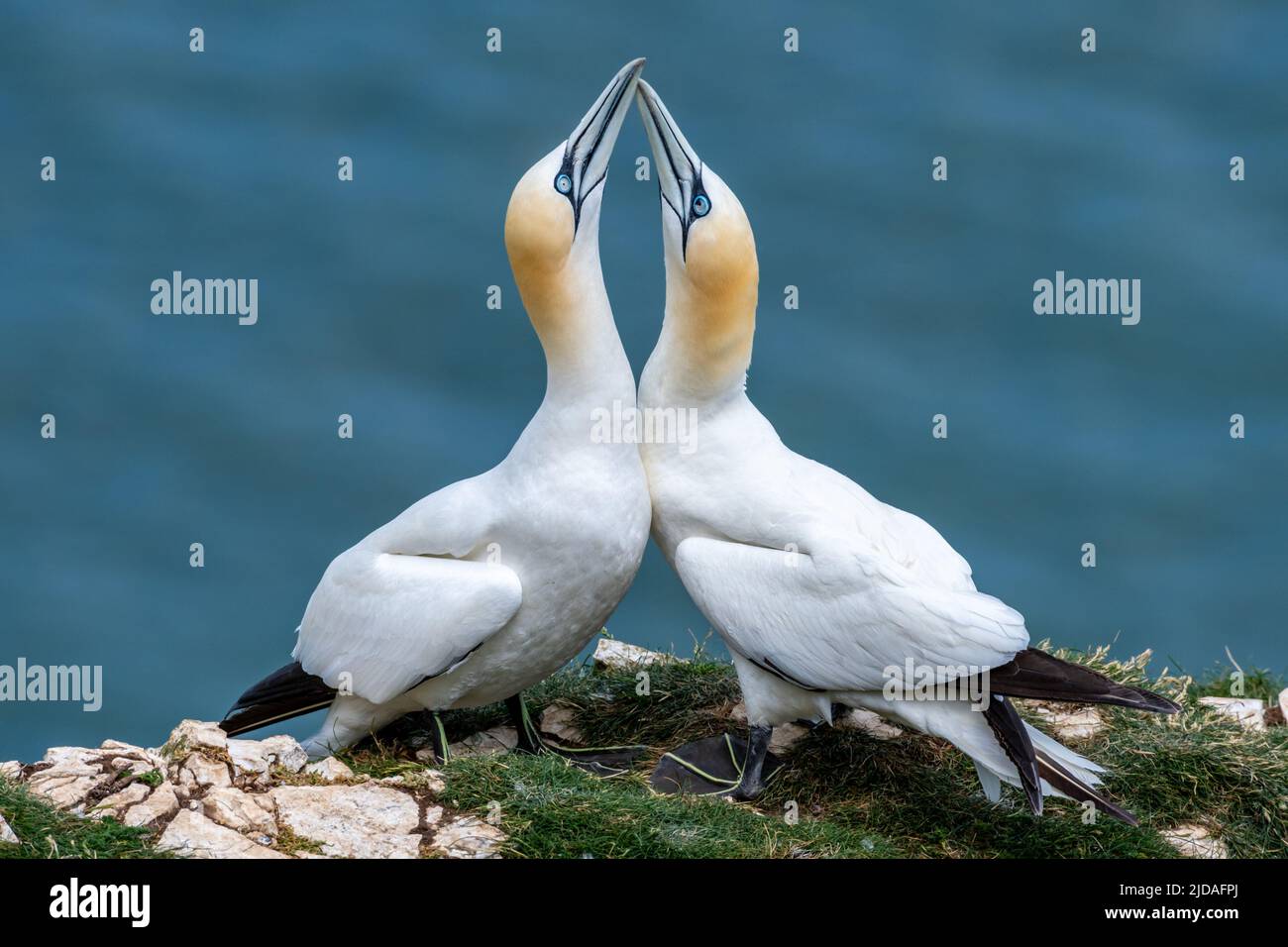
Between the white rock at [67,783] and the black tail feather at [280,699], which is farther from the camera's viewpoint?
the black tail feather at [280,699]

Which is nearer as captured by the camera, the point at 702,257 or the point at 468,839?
the point at 468,839

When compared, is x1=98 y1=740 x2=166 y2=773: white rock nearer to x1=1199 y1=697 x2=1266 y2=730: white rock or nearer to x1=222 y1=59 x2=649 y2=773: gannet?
x1=222 y1=59 x2=649 y2=773: gannet

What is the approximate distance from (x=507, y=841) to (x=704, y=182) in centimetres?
308

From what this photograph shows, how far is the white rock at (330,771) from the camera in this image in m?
8.22

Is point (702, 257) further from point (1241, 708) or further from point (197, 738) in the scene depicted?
point (1241, 708)

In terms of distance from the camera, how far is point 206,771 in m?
7.96

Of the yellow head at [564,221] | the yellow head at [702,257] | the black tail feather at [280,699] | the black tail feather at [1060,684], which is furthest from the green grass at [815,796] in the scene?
the yellow head at [564,221]

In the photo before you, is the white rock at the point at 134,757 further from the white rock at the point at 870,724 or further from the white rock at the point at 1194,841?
the white rock at the point at 1194,841

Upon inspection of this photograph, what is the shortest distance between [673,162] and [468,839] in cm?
321

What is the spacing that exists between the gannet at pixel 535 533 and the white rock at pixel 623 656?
1.35m

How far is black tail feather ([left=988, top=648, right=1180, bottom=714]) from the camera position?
7531 millimetres

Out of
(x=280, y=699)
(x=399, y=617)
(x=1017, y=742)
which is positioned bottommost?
(x=1017, y=742)

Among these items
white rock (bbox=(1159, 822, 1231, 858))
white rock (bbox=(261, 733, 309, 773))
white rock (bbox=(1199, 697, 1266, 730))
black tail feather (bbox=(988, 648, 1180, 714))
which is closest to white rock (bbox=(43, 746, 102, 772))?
white rock (bbox=(261, 733, 309, 773))

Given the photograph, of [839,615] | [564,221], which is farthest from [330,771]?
[564,221]
